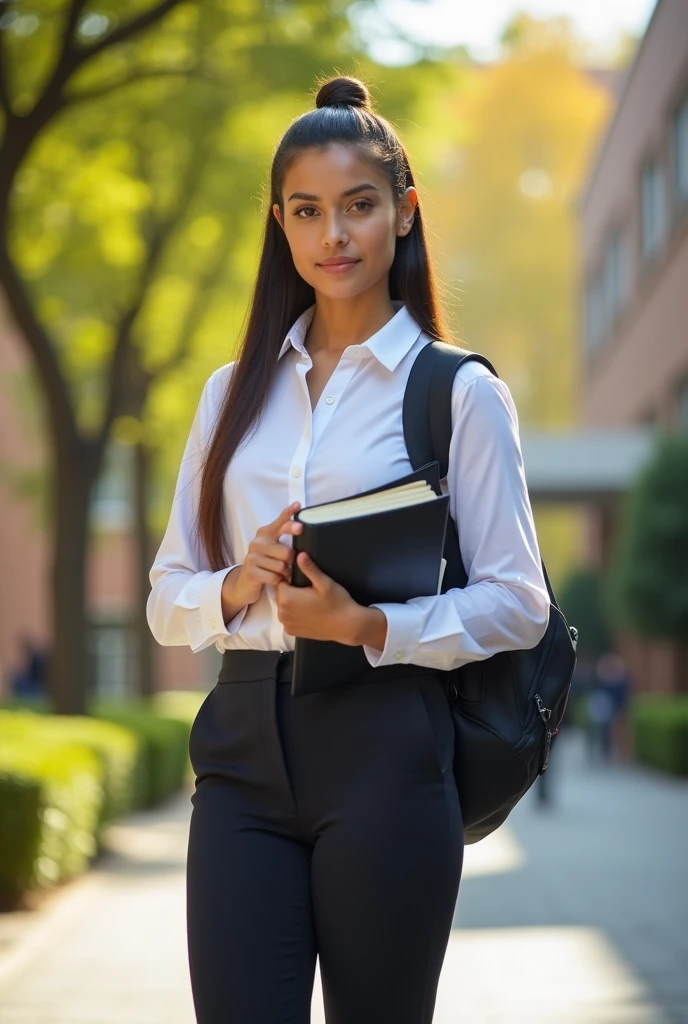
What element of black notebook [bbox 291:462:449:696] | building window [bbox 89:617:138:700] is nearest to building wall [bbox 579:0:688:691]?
building window [bbox 89:617:138:700]

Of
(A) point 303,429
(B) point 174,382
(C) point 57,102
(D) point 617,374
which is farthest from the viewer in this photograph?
(D) point 617,374

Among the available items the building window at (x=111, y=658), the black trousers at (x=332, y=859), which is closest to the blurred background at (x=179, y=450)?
the black trousers at (x=332, y=859)

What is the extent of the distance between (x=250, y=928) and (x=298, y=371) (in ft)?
3.16

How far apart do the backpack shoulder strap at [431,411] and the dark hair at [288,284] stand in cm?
19

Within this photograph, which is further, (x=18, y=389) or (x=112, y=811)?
(x=18, y=389)

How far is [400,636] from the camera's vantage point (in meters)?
2.51

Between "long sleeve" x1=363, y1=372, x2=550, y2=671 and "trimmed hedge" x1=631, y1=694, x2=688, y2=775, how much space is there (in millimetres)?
17768

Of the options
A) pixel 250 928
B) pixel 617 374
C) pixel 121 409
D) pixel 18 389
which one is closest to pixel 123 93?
pixel 121 409

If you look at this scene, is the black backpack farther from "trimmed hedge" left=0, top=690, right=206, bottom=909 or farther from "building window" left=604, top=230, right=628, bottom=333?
"building window" left=604, top=230, right=628, bottom=333

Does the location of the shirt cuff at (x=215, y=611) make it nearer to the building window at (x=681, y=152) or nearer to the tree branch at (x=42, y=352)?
the tree branch at (x=42, y=352)

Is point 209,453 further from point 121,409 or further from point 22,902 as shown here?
point 121,409

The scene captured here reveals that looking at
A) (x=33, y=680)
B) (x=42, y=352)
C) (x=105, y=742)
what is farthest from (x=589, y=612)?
(x=105, y=742)

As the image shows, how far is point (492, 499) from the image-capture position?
8.57ft

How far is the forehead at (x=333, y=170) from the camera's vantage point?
8.95 ft
